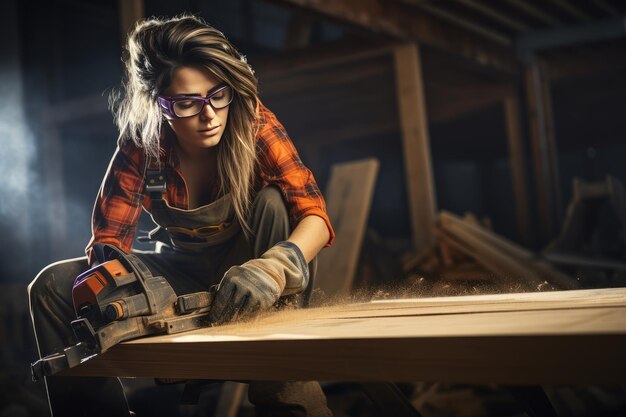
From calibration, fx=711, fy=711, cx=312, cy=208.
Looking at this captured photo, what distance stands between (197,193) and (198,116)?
0.37 m

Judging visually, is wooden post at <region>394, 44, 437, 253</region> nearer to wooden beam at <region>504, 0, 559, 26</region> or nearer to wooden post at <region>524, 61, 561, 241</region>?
wooden beam at <region>504, 0, 559, 26</region>

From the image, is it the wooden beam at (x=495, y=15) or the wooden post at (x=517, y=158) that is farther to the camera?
the wooden post at (x=517, y=158)

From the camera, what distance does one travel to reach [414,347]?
135 centimetres

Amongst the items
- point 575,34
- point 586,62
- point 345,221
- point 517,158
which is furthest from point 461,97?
point 345,221

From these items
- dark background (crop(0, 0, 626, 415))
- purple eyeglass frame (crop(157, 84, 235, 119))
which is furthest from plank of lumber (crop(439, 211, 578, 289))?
purple eyeglass frame (crop(157, 84, 235, 119))

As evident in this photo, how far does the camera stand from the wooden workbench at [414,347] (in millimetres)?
1218

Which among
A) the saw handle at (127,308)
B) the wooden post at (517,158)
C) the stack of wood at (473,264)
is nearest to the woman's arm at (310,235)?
the saw handle at (127,308)

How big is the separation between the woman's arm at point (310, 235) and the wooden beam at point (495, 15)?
4.72 m

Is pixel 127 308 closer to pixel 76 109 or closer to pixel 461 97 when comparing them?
pixel 76 109

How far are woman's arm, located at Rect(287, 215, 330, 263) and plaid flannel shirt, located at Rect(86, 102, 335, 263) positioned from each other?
29mm

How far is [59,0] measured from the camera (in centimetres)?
952

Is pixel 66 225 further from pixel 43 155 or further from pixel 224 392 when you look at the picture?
pixel 224 392

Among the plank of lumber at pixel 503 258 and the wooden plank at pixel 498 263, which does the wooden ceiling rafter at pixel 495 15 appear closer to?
the plank of lumber at pixel 503 258

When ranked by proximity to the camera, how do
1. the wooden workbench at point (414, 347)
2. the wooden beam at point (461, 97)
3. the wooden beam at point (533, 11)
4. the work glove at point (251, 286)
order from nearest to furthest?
the wooden workbench at point (414, 347), the work glove at point (251, 286), the wooden beam at point (533, 11), the wooden beam at point (461, 97)
